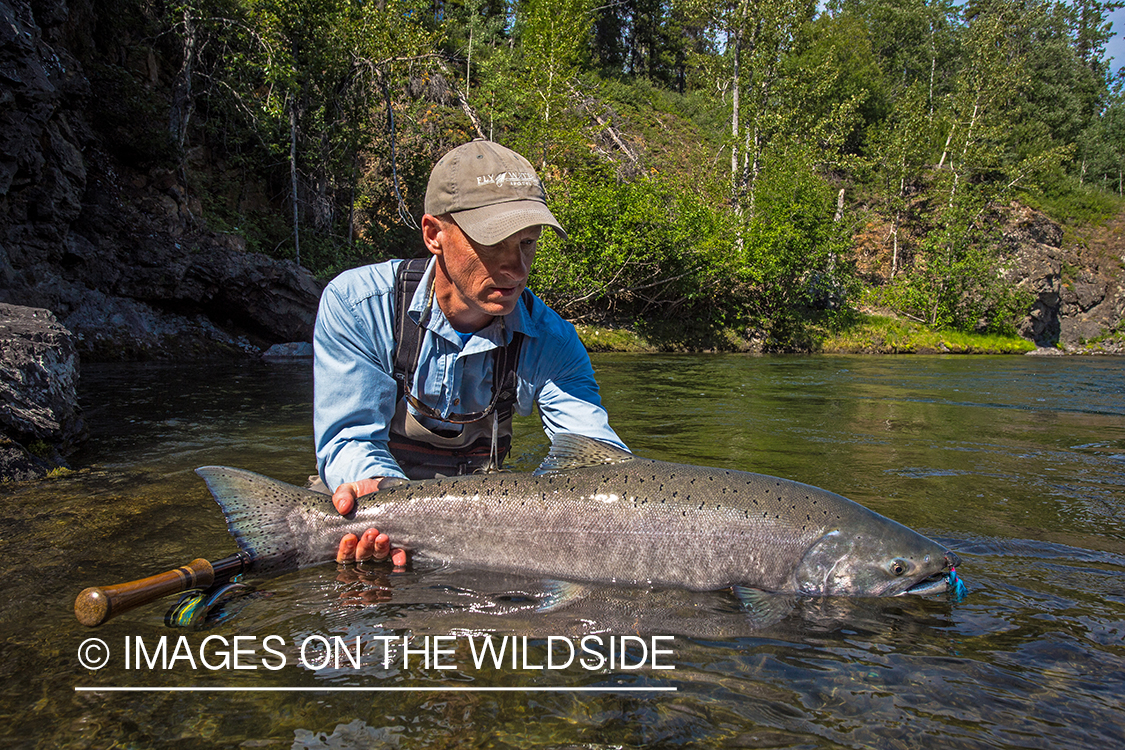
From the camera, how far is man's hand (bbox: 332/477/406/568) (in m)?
2.88

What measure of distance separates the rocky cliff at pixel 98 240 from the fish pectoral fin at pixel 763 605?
431 inches

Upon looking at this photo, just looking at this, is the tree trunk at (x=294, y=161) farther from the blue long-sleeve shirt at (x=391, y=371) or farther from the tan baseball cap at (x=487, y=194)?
the tan baseball cap at (x=487, y=194)

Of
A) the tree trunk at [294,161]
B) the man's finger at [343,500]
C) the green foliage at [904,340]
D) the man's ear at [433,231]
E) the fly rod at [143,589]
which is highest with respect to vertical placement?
the tree trunk at [294,161]

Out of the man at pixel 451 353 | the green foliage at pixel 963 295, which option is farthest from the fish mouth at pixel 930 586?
the green foliage at pixel 963 295

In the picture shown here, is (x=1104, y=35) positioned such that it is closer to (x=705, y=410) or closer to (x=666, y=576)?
(x=705, y=410)

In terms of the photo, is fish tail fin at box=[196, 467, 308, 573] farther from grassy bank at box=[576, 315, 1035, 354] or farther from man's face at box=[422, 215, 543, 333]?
grassy bank at box=[576, 315, 1035, 354]

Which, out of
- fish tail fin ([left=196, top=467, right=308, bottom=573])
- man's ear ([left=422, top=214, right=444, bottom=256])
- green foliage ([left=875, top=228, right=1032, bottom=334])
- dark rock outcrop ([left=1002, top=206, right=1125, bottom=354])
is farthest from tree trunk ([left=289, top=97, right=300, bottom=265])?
dark rock outcrop ([left=1002, top=206, right=1125, bottom=354])

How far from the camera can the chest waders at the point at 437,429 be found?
11.2 ft

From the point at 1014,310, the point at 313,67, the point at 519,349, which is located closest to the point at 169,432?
the point at 519,349

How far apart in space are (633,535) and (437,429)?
133 centimetres

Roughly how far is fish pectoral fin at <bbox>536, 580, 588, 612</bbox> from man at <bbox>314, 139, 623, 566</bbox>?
0.70 meters

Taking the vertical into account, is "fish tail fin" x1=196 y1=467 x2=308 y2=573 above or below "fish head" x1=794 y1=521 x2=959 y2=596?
above

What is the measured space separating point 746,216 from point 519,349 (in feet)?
80.9

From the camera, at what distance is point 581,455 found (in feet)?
10.4
